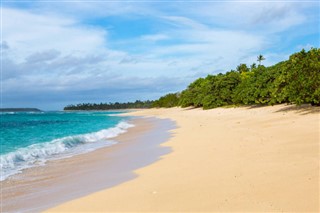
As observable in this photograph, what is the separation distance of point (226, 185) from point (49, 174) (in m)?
7.02

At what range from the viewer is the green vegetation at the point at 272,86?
25047 mm

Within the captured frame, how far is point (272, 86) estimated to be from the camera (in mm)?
39719

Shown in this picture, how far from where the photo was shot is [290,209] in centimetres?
531

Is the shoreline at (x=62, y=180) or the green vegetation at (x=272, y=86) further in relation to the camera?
the green vegetation at (x=272, y=86)

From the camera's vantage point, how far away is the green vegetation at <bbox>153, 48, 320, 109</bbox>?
82.2 ft

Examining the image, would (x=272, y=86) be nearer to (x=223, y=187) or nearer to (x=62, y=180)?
(x=62, y=180)

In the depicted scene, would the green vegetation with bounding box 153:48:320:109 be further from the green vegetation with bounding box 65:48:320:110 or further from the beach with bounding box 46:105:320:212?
the beach with bounding box 46:105:320:212

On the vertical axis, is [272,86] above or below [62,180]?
above

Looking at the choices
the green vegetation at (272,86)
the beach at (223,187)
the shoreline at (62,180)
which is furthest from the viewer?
the green vegetation at (272,86)

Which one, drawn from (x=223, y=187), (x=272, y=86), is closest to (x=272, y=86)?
(x=272, y=86)

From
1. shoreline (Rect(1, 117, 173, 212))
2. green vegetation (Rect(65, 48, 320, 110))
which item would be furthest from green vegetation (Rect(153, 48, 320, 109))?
shoreline (Rect(1, 117, 173, 212))

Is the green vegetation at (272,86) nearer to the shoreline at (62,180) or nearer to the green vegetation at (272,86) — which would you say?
the green vegetation at (272,86)

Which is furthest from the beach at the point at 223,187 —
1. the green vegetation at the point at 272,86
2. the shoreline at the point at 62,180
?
the green vegetation at the point at 272,86

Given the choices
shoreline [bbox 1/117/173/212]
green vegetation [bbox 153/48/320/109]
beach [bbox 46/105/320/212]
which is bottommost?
shoreline [bbox 1/117/173/212]
